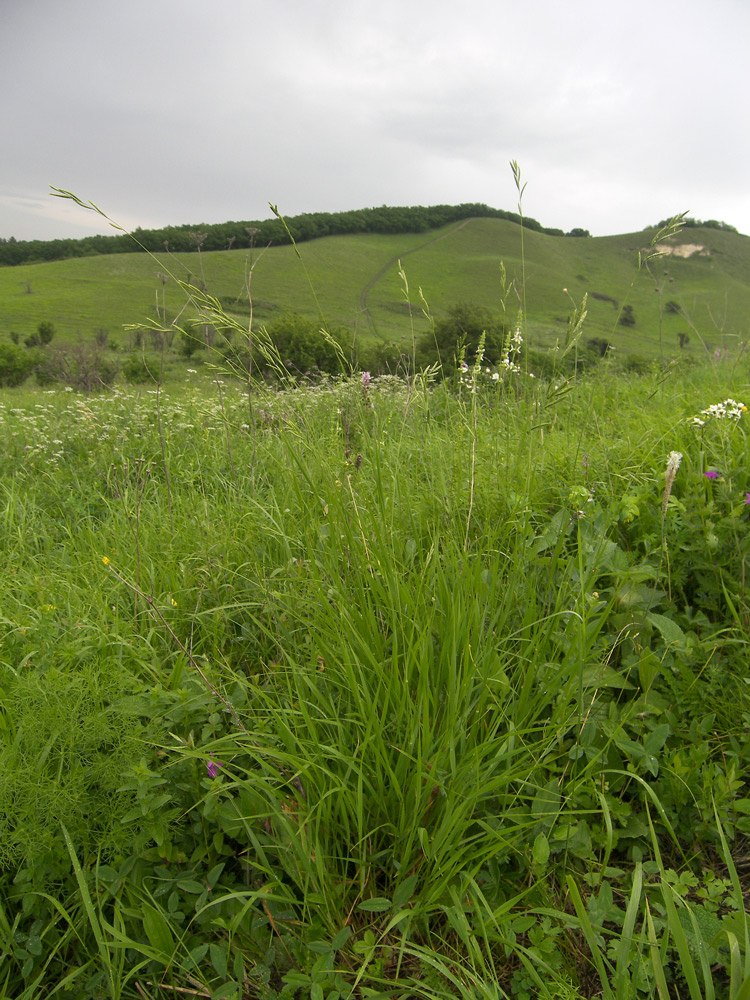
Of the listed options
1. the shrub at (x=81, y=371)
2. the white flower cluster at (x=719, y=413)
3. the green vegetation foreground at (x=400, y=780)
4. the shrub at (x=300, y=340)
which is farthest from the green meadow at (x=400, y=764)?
the shrub at (x=300, y=340)

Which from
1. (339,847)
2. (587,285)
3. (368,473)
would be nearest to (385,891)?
(339,847)

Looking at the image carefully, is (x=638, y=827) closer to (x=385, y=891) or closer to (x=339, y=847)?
(x=385, y=891)

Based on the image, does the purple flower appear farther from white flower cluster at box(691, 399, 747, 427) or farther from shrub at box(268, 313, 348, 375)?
shrub at box(268, 313, 348, 375)

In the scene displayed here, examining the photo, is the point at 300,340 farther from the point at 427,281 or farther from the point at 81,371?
the point at 427,281

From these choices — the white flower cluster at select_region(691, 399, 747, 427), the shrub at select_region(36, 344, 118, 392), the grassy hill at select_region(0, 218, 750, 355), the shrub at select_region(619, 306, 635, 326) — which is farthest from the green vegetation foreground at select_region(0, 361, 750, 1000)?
the grassy hill at select_region(0, 218, 750, 355)

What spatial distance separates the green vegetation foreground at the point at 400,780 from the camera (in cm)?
117

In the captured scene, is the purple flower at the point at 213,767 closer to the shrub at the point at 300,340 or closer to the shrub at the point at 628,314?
the shrub at the point at 628,314

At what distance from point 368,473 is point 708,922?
6.75 feet

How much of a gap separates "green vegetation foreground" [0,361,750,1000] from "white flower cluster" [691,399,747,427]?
2.06 ft

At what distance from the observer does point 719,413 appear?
2574 mm

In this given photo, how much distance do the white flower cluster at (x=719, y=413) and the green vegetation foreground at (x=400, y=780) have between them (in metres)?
0.63

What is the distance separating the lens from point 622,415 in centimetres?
344

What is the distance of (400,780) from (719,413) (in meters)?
2.31

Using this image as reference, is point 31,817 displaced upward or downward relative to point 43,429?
downward
